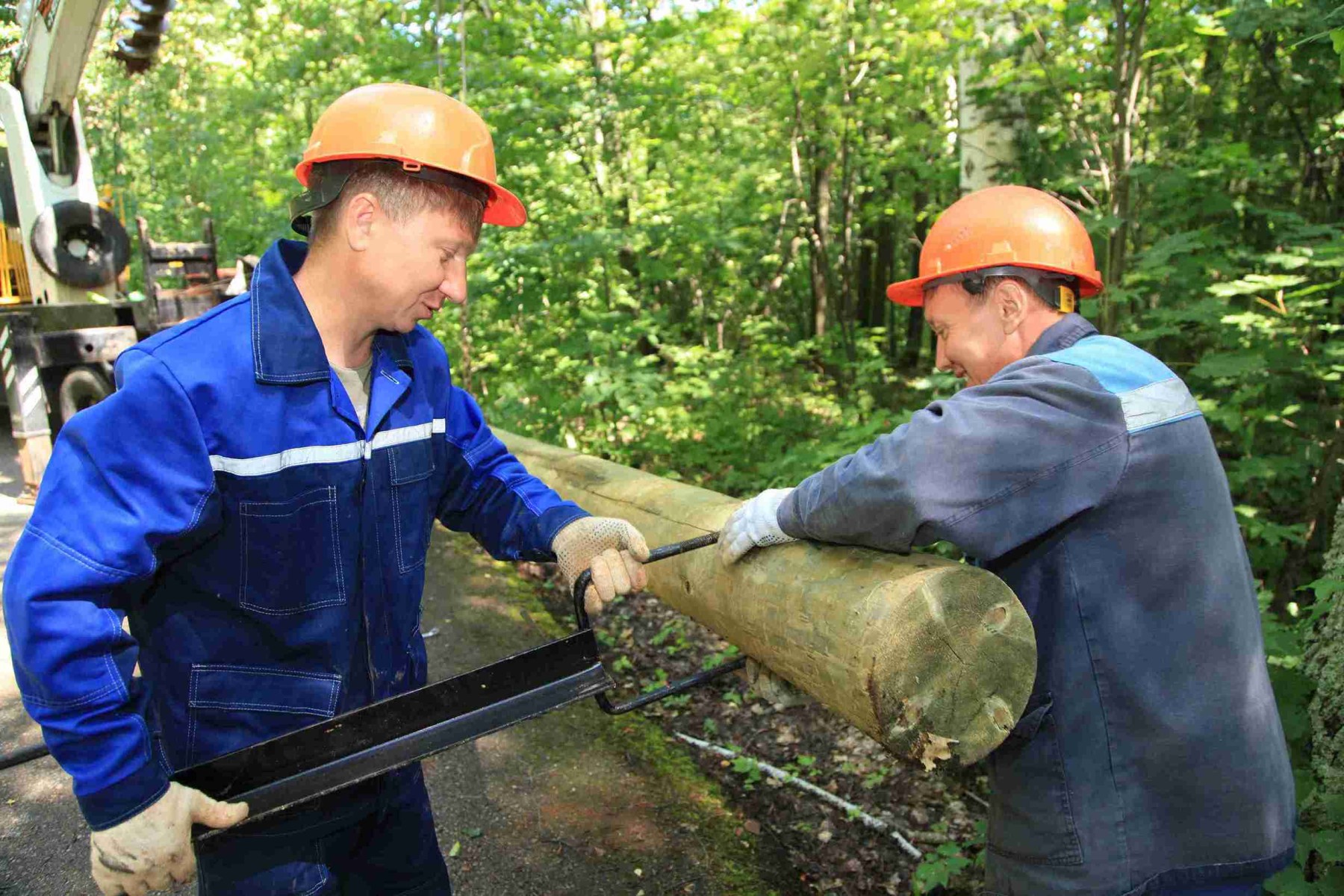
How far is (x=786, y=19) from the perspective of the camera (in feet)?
25.0

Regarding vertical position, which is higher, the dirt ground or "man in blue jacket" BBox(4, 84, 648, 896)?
"man in blue jacket" BBox(4, 84, 648, 896)

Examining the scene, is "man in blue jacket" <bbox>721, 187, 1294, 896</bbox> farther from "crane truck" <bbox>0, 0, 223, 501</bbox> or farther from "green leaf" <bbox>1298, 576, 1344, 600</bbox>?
"crane truck" <bbox>0, 0, 223, 501</bbox>

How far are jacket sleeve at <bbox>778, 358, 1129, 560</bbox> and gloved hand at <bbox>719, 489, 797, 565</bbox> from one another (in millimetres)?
397

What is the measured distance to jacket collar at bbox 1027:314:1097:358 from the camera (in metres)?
1.95

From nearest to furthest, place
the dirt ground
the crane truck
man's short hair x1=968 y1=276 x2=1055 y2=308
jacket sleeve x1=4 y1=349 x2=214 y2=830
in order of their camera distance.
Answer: jacket sleeve x1=4 y1=349 x2=214 y2=830 → man's short hair x1=968 y1=276 x2=1055 y2=308 → the dirt ground → the crane truck

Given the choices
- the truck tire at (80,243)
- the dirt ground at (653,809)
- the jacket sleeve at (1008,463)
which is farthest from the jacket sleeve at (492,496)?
the truck tire at (80,243)

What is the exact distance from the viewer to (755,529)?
209cm

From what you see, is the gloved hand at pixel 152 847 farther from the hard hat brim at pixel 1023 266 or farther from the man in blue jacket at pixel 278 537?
the hard hat brim at pixel 1023 266

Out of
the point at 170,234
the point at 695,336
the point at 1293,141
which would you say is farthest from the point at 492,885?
the point at 170,234

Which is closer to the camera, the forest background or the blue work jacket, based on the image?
the blue work jacket

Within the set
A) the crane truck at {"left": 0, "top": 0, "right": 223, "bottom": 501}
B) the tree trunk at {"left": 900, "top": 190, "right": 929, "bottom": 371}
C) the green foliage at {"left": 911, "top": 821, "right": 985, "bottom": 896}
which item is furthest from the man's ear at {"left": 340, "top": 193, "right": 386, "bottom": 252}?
the tree trunk at {"left": 900, "top": 190, "right": 929, "bottom": 371}

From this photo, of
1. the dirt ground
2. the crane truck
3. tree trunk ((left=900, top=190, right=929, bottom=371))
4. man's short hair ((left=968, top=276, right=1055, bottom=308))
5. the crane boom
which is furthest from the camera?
tree trunk ((left=900, top=190, right=929, bottom=371))

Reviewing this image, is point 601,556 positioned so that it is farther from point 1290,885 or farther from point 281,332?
point 1290,885

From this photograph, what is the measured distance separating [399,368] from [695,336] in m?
8.71
